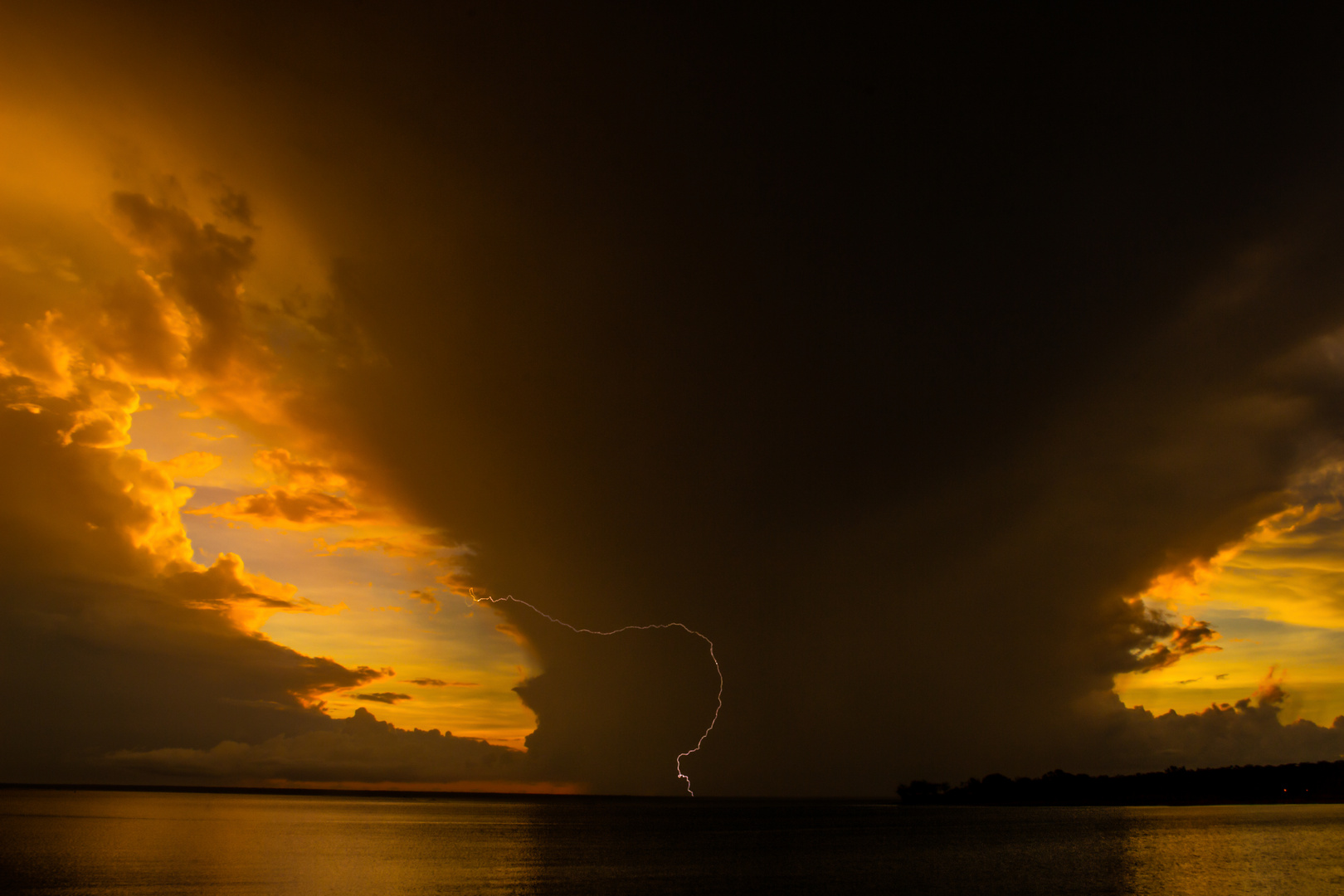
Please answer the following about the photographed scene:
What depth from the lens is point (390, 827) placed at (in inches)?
5133

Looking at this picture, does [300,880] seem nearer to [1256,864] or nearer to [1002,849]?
[1002,849]

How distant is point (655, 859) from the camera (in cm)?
7312

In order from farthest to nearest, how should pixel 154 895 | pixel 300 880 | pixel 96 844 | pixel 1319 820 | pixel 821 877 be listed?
pixel 1319 820
pixel 96 844
pixel 821 877
pixel 300 880
pixel 154 895

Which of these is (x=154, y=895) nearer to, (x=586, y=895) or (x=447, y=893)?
(x=447, y=893)

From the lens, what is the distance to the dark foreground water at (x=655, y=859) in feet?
174

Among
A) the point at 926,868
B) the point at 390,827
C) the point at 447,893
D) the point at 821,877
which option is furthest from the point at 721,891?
the point at 390,827

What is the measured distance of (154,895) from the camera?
47.1 meters

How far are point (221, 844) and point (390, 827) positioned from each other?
5026cm

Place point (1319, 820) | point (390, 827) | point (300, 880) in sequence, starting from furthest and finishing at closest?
point (1319, 820), point (390, 827), point (300, 880)

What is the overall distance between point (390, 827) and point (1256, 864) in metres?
117

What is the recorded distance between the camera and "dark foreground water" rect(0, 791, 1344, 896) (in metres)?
53.1

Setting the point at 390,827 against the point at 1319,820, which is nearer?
the point at 390,827

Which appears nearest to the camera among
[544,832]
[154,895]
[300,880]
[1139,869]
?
[154,895]

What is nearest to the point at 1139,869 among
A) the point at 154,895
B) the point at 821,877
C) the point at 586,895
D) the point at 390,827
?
the point at 821,877
